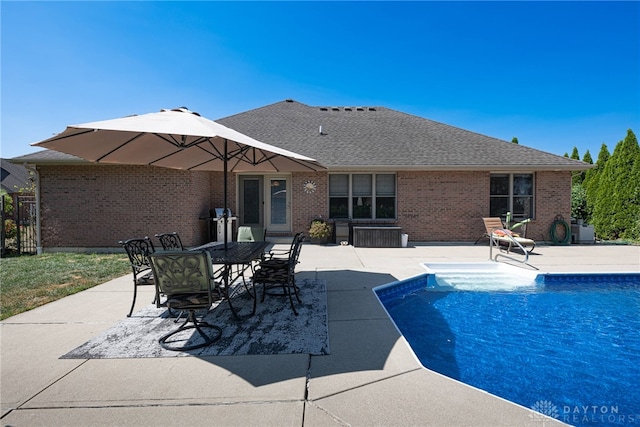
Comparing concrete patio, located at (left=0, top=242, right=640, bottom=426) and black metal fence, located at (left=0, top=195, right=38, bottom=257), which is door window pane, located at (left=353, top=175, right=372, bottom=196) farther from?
black metal fence, located at (left=0, top=195, right=38, bottom=257)

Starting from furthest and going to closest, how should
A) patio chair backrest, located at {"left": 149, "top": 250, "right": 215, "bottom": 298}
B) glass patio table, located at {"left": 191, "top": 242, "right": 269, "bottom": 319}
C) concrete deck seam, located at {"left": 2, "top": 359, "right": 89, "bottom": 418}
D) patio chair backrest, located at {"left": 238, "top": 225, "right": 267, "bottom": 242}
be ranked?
patio chair backrest, located at {"left": 238, "top": 225, "right": 267, "bottom": 242} < glass patio table, located at {"left": 191, "top": 242, "right": 269, "bottom": 319} < patio chair backrest, located at {"left": 149, "top": 250, "right": 215, "bottom": 298} < concrete deck seam, located at {"left": 2, "top": 359, "right": 89, "bottom": 418}

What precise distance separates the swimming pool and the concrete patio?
96 cm

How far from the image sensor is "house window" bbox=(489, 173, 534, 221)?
11914 millimetres

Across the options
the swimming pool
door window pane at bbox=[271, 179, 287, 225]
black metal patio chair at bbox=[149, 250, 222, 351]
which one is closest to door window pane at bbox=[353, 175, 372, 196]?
door window pane at bbox=[271, 179, 287, 225]

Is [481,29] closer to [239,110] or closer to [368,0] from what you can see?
[368,0]

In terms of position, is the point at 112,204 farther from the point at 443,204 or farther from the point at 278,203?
the point at 443,204

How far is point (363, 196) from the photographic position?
12.1 metres

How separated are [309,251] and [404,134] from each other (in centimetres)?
757

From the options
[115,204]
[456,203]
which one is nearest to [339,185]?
[456,203]

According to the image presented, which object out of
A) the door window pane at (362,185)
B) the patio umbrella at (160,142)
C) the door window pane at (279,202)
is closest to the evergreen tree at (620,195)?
the door window pane at (362,185)

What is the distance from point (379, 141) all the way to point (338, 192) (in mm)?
3181

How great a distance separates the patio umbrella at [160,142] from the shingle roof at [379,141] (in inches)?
230

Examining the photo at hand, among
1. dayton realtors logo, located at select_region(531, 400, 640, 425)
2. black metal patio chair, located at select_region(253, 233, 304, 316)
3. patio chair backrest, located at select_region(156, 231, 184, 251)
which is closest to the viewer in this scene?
dayton realtors logo, located at select_region(531, 400, 640, 425)

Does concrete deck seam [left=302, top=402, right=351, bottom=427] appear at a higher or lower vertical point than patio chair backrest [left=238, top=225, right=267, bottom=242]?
lower
